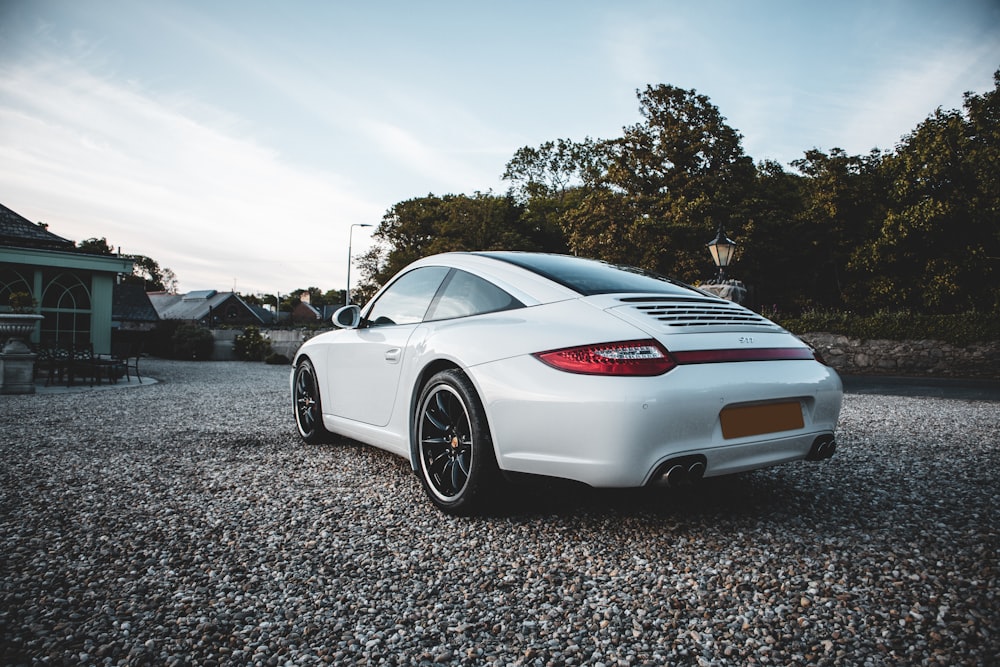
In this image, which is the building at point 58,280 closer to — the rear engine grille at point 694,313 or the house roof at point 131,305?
the rear engine grille at point 694,313

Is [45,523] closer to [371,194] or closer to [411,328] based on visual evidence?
[411,328]

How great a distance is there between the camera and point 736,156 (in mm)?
23453

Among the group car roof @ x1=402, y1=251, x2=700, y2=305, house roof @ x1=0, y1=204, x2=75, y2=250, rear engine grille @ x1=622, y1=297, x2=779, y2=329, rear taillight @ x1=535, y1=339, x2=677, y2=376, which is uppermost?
house roof @ x1=0, y1=204, x2=75, y2=250

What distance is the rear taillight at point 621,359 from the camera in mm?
2154

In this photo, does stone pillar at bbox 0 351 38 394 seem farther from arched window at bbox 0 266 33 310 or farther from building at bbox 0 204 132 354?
arched window at bbox 0 266 33 310

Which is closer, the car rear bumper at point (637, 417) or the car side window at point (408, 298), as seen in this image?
the car rear bumper at point (637, 417)

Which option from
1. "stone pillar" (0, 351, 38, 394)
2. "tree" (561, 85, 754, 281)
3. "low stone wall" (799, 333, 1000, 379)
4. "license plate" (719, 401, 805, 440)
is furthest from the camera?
"tree" (561, 85, 754, 281)

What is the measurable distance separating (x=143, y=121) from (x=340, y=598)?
1111 cm

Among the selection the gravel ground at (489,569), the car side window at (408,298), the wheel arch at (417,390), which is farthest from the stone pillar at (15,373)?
the wheel arch at (417,390)

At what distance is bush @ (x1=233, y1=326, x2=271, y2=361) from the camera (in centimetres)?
2034

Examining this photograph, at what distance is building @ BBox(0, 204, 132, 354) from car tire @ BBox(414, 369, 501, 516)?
13.7 m

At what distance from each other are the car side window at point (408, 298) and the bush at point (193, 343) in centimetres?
2076

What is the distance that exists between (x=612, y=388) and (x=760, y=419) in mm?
691

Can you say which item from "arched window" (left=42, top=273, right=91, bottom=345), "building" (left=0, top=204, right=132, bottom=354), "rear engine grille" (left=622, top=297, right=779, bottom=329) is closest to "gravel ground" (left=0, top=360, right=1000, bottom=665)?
"rear engine grille" (left=622, top=297, right=779, bottom=329)
